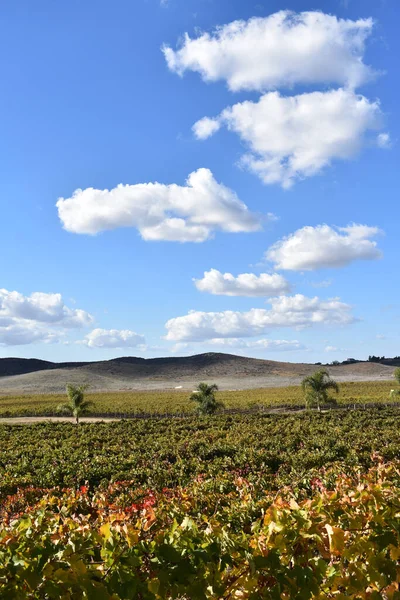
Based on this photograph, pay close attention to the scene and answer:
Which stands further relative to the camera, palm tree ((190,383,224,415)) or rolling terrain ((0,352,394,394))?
rolling terrain ((0,352,394,394))

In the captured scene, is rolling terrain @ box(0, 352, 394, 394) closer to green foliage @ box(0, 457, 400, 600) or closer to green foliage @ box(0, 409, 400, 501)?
green foliage @ box(0, 409, 400, 501)

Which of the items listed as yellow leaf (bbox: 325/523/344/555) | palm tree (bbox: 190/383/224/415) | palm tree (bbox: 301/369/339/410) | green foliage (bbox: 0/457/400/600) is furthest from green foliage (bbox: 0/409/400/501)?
palm tree (bbox: 301/369/339/410)

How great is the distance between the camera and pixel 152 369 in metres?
191

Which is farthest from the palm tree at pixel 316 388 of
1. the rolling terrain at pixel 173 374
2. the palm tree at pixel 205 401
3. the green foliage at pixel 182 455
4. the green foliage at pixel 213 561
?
the rolling terrain at pixel 173 374

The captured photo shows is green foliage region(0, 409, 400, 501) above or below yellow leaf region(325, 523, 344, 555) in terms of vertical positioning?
below

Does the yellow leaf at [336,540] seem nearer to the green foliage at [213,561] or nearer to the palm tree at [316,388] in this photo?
the green foliage at [213,561]

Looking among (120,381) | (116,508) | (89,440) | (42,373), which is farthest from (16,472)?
(42,373)

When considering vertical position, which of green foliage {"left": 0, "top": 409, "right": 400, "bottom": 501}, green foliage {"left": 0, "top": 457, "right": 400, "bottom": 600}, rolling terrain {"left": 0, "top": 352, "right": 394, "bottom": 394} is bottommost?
rolling terrain {"left": 0, "top": 352, "right": 394, "bottom": 394}

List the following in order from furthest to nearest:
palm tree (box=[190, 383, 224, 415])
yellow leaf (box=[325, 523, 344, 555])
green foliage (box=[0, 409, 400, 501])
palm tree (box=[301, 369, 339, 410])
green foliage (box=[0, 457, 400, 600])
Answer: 1. palm tree (box=[301, 369, 339, 410])
2. palm tree (box=[190, 383, 224, 415])
3. green foliage (box=[0, 409, 400, 501])
4. yellow leaf (box=[325, 523, 344, 555])
5. green foliage (box=[0, 457, 400, 600])

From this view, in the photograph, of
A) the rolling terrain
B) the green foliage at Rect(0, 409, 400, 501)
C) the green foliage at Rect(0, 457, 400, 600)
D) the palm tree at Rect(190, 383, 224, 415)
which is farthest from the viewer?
the rolling terrain

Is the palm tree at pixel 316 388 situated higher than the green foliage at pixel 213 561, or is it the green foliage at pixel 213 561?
the green foliage at pixel 213 561

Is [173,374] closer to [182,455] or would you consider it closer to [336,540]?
[182,455]

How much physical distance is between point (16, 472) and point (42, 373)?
15754 centimetres


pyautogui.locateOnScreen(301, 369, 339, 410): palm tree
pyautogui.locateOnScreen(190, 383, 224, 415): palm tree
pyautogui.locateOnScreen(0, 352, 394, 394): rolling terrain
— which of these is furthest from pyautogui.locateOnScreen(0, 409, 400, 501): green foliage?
pyautogui.locateOnScreen(0, 352, 394, 394): rolling terrain
